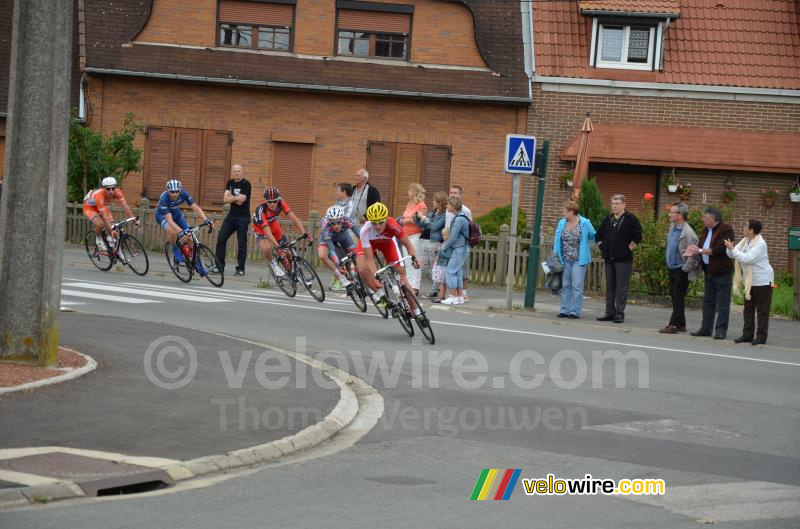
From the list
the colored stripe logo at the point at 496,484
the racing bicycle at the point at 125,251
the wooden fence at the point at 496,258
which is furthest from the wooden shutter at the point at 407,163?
the colored stripe logo at the point at 496,484

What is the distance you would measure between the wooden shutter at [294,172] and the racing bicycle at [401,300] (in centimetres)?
1623

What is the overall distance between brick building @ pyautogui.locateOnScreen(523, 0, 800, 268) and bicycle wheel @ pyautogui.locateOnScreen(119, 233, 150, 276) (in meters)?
11.5

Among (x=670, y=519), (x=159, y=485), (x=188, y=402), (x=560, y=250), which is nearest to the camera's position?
(x=670, y=519)

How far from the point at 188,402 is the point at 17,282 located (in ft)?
6.92

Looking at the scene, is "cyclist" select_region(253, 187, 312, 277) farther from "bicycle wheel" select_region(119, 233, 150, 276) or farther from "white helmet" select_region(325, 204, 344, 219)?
"bicycle wheel" select_region(119, 233, 150, 276)

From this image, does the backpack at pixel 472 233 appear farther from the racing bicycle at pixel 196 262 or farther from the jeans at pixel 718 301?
the racing bicycle at pixel 196 262

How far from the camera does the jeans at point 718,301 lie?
17047mm

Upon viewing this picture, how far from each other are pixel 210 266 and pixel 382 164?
10.7 metres

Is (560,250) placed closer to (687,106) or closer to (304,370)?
(304,370)

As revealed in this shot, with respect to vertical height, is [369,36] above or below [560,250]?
above

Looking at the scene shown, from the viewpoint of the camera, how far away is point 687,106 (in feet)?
100

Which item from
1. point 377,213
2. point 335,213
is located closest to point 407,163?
point 335,213

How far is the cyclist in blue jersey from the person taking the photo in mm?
20859

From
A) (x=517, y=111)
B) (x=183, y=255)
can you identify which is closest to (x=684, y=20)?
(x=517, y=111)
